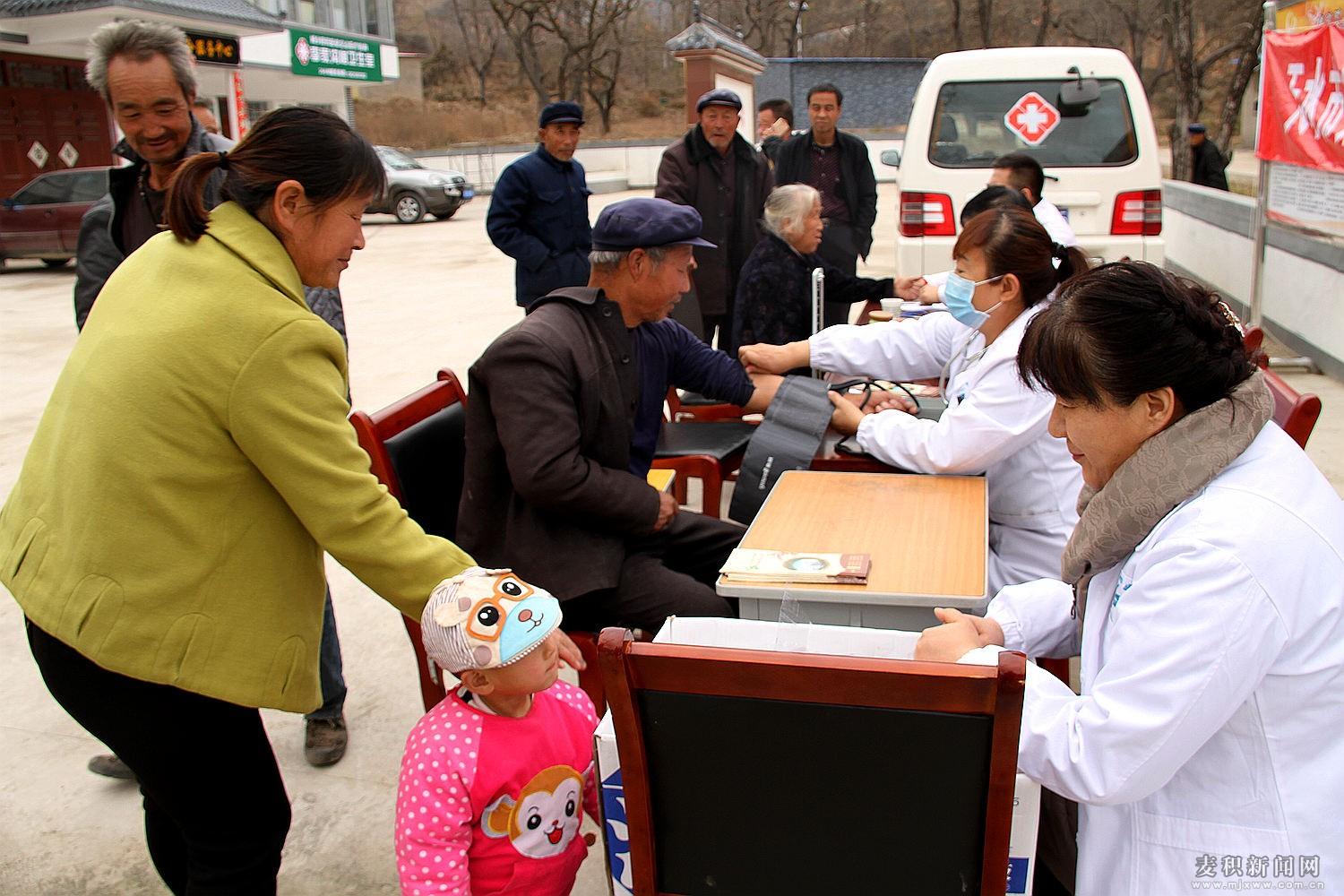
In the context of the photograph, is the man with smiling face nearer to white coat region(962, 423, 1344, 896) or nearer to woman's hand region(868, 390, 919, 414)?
woman's hand region(868, 390, 919, 414)

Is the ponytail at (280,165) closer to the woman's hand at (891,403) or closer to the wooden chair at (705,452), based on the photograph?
the wooden chair at (705,452)

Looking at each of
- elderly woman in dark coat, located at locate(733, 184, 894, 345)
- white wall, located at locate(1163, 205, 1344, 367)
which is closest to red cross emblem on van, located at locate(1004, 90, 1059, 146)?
white wall, located at locate(1163, 205, 1344, 367)

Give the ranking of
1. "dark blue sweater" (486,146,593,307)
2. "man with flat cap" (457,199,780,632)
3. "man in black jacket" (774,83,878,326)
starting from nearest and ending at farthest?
"man with flat cap" (457,199,780,632) < "dark blue sweater" (486,146,593,307) < "man in black jacket" (774,83,878,326)

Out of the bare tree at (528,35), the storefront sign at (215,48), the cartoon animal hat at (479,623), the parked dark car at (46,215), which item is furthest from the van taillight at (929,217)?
the bare tree at (528,35)

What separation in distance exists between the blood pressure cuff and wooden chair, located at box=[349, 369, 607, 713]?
599 mm

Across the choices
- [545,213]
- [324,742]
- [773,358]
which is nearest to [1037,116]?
[545,213]

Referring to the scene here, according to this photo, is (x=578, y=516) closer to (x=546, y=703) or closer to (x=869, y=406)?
(x=546, y=703)

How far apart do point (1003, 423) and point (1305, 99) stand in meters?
5.04

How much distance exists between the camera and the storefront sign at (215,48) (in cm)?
1789

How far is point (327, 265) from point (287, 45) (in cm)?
2370

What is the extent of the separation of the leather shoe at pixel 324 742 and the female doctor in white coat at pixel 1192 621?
2103mm

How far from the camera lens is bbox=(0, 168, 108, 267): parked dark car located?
14078mm

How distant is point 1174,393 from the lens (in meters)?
1.51

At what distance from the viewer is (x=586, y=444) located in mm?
2596
